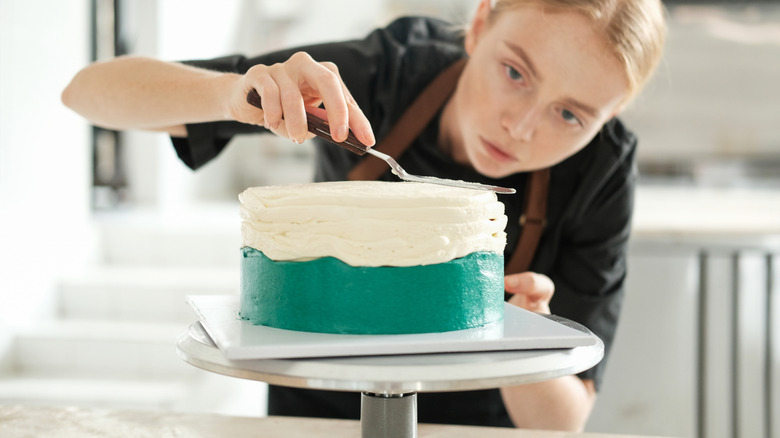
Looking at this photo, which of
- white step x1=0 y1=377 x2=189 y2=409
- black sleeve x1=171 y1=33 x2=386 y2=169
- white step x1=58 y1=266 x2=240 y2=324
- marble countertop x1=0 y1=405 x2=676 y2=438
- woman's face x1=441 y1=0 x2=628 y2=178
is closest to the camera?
marble countertop x1=0 y1=405 x2=676 y2=438

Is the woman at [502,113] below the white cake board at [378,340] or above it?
above

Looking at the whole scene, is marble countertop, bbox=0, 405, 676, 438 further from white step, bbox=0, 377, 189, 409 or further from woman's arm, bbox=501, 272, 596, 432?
white step, bbox=0, 377, 189, 409

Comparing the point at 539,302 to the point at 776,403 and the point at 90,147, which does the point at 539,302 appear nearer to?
the point at 776,403

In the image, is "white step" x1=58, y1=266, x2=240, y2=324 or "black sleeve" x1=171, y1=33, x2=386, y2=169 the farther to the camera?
"white step" x1=58, y1=266, x2=240, y2=324

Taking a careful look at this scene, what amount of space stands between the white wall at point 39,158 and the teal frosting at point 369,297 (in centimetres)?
269

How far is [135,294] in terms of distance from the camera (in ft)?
11.3

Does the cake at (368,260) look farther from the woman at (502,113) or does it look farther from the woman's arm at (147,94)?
the woman's arm at (147,94)

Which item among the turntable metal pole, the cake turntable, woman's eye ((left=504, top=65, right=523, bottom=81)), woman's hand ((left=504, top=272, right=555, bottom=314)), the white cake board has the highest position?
woman's eye ((left=504, top=65, right=523, bottom=81))

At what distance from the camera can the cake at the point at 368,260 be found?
0.76m

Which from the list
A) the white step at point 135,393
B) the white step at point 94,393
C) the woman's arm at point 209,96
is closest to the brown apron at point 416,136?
the woman's arm at point 209,96

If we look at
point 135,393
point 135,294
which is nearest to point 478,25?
point 135,393

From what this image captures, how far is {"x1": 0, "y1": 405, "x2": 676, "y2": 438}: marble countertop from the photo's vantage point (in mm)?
976

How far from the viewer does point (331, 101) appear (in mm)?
764

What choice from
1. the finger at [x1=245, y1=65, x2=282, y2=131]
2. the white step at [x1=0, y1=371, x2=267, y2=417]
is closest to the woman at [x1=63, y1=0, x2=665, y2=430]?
the finger at [x1=245, y1=65, x2=282, y2=131]
